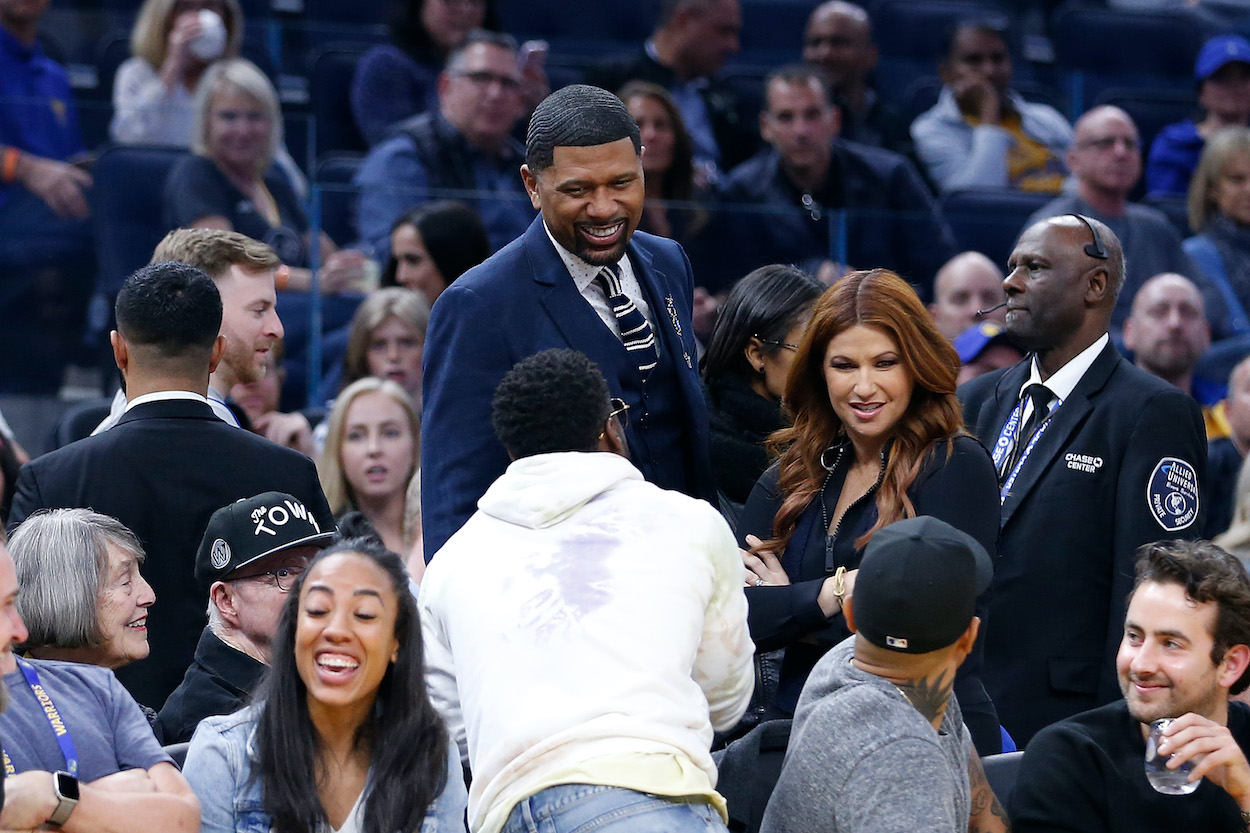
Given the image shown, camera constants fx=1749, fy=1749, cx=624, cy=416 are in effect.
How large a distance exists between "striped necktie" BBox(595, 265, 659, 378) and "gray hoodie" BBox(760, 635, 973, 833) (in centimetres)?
111

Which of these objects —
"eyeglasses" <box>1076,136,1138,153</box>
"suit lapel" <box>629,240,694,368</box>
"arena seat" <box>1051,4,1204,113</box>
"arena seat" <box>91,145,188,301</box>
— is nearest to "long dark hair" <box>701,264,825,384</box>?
"suit lapel" <box>629,240,694,368</box>

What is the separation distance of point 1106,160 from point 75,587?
5.15 metres

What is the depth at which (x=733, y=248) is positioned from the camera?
6574 mm

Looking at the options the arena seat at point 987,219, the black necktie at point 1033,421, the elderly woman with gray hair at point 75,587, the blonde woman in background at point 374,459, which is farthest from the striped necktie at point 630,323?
the arena seat at point 987,219

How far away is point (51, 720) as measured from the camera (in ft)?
10.1

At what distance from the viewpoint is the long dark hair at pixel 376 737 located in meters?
3.01

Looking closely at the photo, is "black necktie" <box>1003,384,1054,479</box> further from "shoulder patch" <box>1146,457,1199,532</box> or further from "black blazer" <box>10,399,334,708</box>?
"black blazer" <box>10,399,334,708</box>

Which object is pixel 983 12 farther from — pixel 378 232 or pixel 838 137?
pixel 378 232

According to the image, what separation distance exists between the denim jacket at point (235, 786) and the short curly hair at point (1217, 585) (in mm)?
1469

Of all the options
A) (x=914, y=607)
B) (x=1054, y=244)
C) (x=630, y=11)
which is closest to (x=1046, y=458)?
(x=1054, y=244)

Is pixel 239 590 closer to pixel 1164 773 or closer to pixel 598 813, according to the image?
pixel 598 813

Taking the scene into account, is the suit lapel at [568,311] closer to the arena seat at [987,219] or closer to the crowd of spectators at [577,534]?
the crowd of spectators at [577,534]

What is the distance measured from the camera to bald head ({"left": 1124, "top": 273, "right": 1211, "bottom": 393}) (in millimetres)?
6734

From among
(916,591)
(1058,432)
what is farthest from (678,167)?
(916,591)
